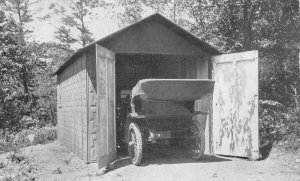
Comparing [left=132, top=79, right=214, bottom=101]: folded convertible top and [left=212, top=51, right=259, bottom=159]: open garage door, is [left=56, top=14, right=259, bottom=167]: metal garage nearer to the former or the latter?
[left=212, top=51, right=259, bottom=159]: open garage door

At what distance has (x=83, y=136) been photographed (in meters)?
10.6

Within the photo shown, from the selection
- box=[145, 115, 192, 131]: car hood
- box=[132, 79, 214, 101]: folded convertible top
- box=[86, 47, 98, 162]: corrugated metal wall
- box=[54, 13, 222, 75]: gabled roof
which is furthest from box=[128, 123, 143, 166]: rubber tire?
box=[54, 13, 222, 75]: gabled roof

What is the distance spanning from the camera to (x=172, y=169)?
8438 mm

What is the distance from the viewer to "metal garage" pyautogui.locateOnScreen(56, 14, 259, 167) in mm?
9281

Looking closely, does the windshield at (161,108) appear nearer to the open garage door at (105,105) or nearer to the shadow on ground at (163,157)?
the open garage door at (105,105)

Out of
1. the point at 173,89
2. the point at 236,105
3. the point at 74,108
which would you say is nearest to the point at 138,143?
the point at 173,89

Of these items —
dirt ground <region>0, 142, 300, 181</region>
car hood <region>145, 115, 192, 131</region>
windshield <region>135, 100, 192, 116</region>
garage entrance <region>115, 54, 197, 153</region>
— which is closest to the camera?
dirt ground <region>0, 142, 300, 181</region>

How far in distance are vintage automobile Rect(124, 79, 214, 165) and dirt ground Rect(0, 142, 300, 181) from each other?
1.70 ft

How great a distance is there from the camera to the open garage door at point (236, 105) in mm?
9398

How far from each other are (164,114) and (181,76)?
3.60 meters

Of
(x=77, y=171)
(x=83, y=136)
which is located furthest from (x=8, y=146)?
(x=77, y=171)

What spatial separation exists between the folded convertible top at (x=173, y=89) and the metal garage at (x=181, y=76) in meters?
1.15

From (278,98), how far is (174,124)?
286 inches

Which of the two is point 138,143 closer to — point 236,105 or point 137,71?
point 236,105
